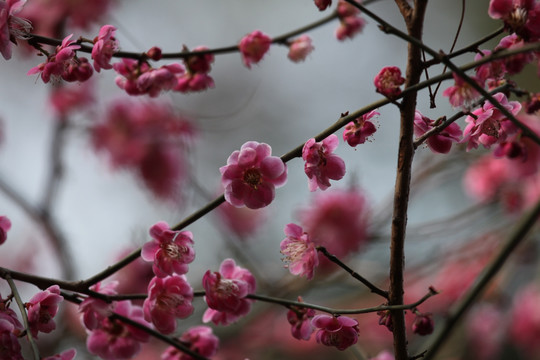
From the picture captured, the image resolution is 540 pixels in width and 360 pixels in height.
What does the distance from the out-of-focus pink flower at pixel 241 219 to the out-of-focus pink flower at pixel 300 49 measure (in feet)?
4.51

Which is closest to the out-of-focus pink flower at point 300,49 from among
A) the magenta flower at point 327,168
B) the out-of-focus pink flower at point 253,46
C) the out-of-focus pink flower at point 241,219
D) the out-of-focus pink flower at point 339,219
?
the out-of-focus pink flower at point 253,46

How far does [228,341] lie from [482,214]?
0.97m

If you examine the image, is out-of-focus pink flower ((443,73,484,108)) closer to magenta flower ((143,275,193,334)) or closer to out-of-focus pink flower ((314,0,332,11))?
out-of-focus pink flower ((314,0,332,11))

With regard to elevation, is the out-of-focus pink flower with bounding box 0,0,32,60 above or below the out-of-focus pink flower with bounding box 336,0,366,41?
below

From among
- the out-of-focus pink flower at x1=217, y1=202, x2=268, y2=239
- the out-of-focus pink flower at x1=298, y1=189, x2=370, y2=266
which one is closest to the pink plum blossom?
the out-of-focus pink flower at x1=298, y1=189, x2=370, y2=266

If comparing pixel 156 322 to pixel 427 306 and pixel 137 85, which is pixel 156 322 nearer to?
pixel 137 85

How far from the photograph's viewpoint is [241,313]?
718 millimetres

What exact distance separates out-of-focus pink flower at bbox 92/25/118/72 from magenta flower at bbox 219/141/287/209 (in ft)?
0.65

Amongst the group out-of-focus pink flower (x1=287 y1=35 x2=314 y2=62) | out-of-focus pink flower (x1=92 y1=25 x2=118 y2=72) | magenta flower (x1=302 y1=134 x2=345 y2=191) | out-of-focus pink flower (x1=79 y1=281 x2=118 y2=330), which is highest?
out-of-focus pink flower (x1=287 y1=35 x2=314 y2=62)

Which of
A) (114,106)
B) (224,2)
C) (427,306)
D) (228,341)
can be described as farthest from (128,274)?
(224,2)

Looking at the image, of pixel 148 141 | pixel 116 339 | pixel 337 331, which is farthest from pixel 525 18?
pixel 148 141

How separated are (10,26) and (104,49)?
0.10 metres

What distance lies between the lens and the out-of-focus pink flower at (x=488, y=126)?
64 centimetres

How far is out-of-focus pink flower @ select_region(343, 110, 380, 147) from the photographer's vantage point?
0.63 meters
